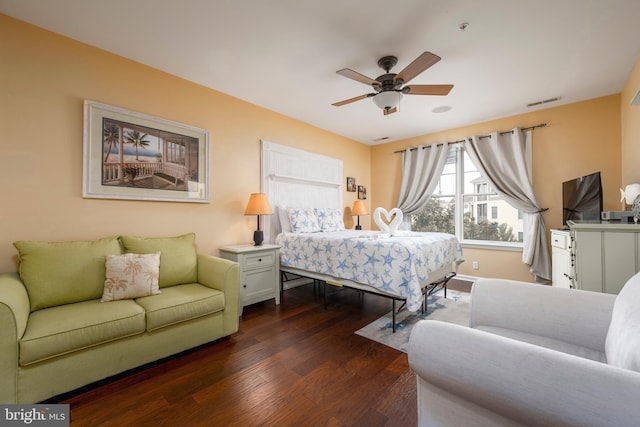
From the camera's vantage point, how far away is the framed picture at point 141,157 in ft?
7.77

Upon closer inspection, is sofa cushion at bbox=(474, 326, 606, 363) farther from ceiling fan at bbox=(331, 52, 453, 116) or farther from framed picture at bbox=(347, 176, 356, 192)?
framed picture at bbox=(347, 176, 356, 192)

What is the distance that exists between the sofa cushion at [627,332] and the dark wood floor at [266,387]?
1.00m

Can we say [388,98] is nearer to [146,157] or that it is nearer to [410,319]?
[410,319]

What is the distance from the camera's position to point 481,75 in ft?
9.38

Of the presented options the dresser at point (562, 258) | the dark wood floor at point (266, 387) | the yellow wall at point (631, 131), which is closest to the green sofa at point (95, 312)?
the dark wood floor at point (266, 387)


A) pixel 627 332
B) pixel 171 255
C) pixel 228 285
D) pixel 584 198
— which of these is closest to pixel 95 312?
pixel 171 255

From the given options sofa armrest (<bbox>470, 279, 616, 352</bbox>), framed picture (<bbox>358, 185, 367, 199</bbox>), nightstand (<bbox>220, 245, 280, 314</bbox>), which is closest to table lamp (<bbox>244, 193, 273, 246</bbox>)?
nightstand (<bbox>220, 245, 280, 314</bbox>)

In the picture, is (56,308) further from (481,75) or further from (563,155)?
(563,155)

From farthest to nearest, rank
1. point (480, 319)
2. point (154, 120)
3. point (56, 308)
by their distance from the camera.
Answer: point (154, 120), point (56, 308), point (480, 319)

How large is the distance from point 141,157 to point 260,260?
164 centimetres

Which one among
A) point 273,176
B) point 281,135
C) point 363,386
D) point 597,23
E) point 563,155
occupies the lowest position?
point 363,386

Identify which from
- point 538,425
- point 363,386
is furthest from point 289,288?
point 538,425

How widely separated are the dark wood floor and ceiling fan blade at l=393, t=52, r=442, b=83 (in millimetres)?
2345

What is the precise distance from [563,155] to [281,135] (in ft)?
13.3
